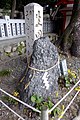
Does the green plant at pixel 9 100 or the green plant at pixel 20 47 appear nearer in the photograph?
the green plant at pixel 9 100

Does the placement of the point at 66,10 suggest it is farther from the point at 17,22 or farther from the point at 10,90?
the point at 10,90

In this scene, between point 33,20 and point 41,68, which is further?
point 33,20

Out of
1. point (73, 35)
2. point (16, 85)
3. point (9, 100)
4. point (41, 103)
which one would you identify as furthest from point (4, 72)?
point (73, 35)

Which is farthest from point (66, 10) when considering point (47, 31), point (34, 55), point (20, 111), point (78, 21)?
point (20, 111)

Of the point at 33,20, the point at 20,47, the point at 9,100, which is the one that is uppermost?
the point at 33,20

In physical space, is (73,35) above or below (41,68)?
above

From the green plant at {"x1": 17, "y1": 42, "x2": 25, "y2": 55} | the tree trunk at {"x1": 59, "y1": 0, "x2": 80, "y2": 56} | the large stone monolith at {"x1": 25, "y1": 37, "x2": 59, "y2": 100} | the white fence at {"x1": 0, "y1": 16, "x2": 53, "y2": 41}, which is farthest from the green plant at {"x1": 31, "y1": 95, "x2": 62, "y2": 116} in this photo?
the white fence at {"x1": 0, "y1": 16, "x2": 53, "y2": 41}

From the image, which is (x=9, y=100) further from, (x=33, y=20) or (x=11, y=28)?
(x=11, y=28)

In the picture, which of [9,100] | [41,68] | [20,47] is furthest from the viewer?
[20,47]

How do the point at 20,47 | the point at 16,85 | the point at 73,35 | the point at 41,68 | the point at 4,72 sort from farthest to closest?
the point at 20,47
the point at 73,35
the point at 4,72
the point at 16,85
the point at 41,68

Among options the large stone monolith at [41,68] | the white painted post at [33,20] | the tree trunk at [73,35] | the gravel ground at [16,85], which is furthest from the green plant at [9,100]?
the tree trunk at [73,35]

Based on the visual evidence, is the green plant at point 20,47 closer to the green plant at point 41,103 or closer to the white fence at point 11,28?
the white fence at point 11,28

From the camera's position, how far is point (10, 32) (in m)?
4.65

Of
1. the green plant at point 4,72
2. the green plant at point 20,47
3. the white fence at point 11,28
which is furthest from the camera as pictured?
the green plant at point 20,47
